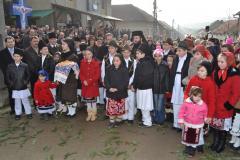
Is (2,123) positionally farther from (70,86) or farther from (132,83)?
(132,83)

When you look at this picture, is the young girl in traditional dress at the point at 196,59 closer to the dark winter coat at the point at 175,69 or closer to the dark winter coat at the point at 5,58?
the dark winter coat at the point at 175,69

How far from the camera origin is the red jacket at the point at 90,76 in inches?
271

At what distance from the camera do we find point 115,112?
6449 millimetres

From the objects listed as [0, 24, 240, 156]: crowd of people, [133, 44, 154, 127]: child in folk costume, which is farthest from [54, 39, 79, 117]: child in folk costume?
[133, 44, 154, 127]: child in folk costume

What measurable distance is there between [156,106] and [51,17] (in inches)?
615

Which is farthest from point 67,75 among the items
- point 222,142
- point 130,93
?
point 222,142

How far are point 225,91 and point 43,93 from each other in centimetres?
410

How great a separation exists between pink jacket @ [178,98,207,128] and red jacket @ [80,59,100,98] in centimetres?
254

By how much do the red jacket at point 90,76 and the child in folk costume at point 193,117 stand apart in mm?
2544

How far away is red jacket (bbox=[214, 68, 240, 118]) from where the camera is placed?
197 inches

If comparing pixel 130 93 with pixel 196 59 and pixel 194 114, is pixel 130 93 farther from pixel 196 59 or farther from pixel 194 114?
pixel 194 114

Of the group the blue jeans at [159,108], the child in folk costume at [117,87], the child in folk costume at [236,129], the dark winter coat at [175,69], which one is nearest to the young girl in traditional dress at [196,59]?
the dark winter coat at [175,69]

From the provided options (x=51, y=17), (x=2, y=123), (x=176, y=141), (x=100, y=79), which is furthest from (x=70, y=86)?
(x=51, y=17)

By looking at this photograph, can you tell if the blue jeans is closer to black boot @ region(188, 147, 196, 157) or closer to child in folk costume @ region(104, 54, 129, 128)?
child in folk costume @ region(104, 54, 129, 128)
